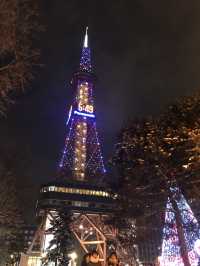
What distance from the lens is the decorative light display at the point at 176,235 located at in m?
20.2

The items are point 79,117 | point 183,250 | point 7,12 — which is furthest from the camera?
point 79,117

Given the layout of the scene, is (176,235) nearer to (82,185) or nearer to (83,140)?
(82,185)

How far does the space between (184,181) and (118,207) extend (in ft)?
20.1

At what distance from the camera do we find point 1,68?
9.69 m

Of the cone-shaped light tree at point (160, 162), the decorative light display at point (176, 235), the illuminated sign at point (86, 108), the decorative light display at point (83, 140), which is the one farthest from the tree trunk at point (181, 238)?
the illuminated sign at point (86, 108)

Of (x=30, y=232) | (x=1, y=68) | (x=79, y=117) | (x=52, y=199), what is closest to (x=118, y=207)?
(x=1, y=68)

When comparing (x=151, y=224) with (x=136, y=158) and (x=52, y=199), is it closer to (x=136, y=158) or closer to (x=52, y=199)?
(x=136, y=158)

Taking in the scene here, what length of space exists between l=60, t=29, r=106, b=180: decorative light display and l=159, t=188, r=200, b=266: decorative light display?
8578cm

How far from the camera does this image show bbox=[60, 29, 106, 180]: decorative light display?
112 m

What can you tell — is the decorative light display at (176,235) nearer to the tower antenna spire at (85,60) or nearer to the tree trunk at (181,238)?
the tree trunk at (181,238)

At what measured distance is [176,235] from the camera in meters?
20.4

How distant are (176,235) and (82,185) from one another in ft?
233

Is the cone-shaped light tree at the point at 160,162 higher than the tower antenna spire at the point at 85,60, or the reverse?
the tower antenna spire at the point at 85,60

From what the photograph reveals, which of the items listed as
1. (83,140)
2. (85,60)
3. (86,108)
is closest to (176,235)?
(83,140)
